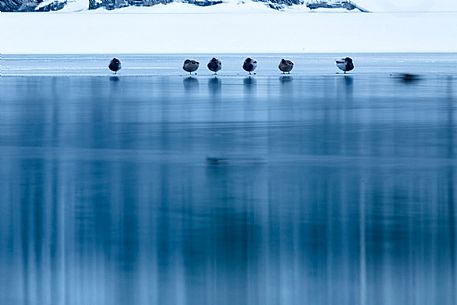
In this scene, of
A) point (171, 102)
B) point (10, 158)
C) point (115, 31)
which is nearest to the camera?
point (10, 158)

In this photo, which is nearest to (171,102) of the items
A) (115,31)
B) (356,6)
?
(115,31)

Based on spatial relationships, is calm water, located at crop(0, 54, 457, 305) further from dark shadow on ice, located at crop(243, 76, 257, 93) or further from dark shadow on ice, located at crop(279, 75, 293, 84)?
dark shadow on ice, located at crop(279, 75, 293, 84)

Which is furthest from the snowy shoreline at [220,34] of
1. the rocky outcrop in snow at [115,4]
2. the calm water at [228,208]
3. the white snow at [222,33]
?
the calm water at [228,208]

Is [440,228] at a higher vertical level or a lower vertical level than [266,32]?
lower

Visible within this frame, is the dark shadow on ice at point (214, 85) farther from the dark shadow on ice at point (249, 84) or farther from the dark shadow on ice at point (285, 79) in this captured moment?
the dark shadow on ice at point (285, 79)

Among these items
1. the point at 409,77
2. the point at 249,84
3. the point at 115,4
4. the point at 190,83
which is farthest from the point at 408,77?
the point at 115,4

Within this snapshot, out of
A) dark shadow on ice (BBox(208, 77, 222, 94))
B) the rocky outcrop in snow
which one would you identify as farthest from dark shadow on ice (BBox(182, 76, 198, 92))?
the rocky outcrop in snow

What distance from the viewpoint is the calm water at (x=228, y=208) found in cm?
658

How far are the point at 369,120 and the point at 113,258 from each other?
1057cm

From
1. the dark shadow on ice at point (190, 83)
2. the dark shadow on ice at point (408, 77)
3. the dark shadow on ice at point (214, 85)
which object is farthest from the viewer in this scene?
the dark shadow on ice at point (408, 77)

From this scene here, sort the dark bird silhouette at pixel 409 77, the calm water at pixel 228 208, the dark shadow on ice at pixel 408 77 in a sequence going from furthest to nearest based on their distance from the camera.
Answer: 1. the dark bird silhouette at pixel 409 77
2. the dark shadow on ice at pixel 408 77
3. the calm water at pixel 228 208

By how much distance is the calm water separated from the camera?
6582 mm

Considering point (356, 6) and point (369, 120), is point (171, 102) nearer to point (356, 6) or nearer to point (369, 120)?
point (369, 120)

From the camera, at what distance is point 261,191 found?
9977 mm
